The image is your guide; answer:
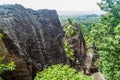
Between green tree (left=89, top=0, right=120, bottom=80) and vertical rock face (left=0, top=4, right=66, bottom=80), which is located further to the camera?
green tree (left=89, top=0, right=120, bottom=80)

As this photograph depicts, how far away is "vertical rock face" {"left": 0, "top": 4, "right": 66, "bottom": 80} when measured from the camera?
20688 mm

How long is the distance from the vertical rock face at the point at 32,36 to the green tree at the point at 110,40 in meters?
4.49

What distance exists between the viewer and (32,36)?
2364 cm

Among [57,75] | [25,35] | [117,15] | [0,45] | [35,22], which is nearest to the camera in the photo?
[57,75]

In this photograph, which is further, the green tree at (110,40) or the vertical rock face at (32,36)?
the green tree at (110,40)

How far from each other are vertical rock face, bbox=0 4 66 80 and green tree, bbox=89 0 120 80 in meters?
4.49

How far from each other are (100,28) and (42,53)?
9244 millimetres

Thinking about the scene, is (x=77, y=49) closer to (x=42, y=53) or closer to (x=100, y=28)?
(x=100, y=28)

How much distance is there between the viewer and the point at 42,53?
79.7ft

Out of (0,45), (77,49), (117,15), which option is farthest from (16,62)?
(77,49)

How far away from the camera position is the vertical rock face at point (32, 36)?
20688 millimetres

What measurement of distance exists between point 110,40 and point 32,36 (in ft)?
22.3

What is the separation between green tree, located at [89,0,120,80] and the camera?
24500mm

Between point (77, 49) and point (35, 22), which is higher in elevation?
point (35, 22)
